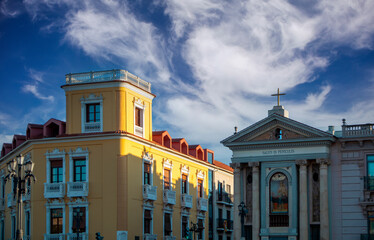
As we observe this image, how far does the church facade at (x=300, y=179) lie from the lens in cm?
4497

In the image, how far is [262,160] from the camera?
48125mm

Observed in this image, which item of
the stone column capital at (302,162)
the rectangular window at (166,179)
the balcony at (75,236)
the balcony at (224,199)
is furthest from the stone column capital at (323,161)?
the balcony at (224,199)

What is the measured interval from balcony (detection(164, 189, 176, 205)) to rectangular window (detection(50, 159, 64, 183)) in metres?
9.60

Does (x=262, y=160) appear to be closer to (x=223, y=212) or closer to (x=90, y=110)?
(x=90, y=110)

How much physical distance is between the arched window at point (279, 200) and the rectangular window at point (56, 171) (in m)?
16.3

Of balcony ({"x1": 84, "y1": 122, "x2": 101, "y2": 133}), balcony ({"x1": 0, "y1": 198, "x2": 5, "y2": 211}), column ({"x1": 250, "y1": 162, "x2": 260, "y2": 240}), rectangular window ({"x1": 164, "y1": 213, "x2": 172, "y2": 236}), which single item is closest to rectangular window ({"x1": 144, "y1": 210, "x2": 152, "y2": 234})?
rectangular window ({"x1": 164, "y1": 213, "x2": 172, "y2": 236})

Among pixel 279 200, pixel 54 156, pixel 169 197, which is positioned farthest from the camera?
pixel 169 197

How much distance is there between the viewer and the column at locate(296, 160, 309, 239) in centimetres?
4550

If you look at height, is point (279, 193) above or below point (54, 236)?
above

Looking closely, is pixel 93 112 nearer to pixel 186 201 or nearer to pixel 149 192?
pixel 149 192

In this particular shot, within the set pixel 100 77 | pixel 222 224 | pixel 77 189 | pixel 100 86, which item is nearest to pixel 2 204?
pixel 77 189

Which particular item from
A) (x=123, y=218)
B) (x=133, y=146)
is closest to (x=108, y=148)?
(x=133, y=146)

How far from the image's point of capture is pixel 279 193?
4738 centimetres

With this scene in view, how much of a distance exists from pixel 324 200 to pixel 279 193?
351 centimetres
